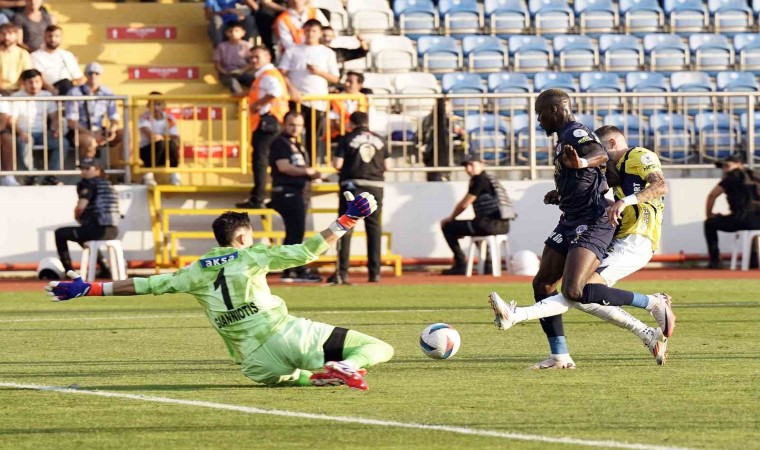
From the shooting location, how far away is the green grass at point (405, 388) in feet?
22.9

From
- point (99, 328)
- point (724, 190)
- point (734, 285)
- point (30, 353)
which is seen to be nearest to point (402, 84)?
point (724, 190)

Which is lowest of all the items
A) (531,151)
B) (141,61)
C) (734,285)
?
(734,285)

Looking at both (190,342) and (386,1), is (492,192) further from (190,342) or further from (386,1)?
(190,342)

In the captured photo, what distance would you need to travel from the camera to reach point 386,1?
85.6 ft

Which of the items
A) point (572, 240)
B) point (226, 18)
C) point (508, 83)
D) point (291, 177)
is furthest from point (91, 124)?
point (572, 240)

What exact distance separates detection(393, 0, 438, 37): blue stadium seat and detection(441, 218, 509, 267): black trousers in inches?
230

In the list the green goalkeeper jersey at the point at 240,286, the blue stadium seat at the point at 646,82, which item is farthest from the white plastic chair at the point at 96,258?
the green goalkeeper jersey at the point at 240,286

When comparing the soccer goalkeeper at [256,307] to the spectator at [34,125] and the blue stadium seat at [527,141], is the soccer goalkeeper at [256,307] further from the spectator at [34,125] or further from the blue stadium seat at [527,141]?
the blue stadium seat at [527,141]

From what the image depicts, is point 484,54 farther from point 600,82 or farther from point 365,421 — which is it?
point 365,421

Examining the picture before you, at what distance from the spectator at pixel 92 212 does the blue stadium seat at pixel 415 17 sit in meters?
7.56

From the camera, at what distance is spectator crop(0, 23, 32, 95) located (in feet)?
70.1

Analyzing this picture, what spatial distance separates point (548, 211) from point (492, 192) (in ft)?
4.71

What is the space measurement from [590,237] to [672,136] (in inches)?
516

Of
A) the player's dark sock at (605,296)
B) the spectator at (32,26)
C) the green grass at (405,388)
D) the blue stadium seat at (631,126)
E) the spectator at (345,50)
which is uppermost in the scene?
the spectator at (32,26)
